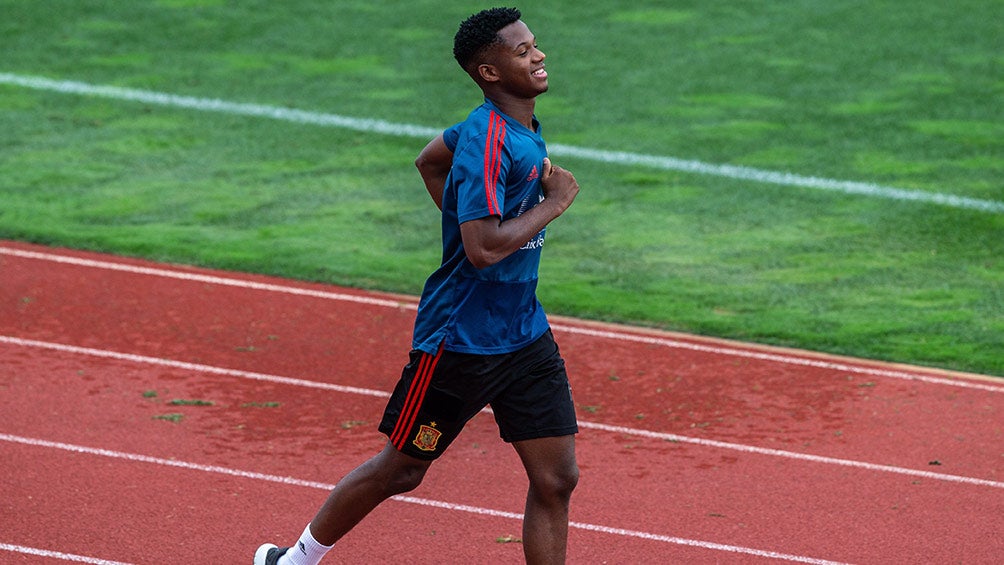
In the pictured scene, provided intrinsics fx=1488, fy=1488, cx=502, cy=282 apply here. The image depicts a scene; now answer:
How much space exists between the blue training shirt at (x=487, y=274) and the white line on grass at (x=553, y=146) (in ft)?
23.0

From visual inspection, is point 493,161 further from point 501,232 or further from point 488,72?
point 488,72

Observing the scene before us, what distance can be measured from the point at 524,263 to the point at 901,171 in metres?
7.77

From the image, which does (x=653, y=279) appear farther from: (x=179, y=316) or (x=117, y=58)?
(x=117, y=58)

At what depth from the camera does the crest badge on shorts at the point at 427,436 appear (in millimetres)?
4312

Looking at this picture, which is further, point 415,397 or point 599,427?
point 599,427

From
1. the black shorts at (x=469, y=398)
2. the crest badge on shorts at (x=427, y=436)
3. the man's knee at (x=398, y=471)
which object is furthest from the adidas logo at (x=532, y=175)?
the man's knee at (x=398, y=471)

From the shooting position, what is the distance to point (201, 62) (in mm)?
14609

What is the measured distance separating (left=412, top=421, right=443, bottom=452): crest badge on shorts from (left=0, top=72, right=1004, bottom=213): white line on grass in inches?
282

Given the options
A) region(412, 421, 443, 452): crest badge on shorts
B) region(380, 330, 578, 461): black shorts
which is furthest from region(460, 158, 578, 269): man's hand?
region(412, 421, 443, 452): crest badge on shorts

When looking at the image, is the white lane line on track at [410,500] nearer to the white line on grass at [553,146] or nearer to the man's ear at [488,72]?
the man's ear at [488,72]

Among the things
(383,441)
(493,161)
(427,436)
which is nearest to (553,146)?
(383,441)

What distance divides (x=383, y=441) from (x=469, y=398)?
2.05 meters

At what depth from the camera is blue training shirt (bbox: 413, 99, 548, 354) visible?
4.14 meters

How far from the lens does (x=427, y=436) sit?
431cm
